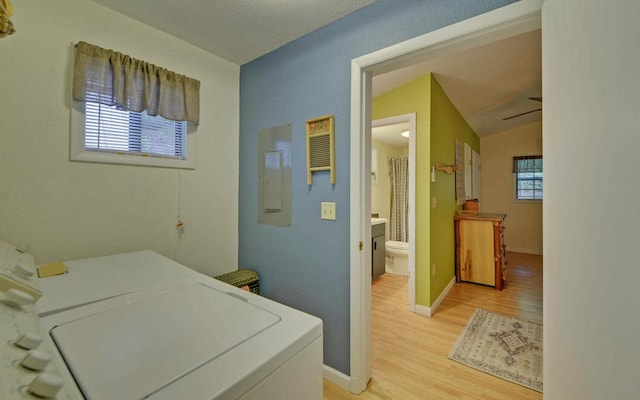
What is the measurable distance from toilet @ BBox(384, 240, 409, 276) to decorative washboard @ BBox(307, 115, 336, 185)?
245 cm

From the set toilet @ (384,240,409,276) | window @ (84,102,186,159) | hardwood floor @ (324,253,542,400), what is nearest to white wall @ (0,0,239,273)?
window @ (84,102,186,159)

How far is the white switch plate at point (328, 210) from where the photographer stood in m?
1.66

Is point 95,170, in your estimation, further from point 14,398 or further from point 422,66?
point 422,66

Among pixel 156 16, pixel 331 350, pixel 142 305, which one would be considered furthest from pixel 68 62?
pixel 331 350

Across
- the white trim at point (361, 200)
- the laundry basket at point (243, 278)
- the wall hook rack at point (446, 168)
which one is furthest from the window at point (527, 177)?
the laundry basket at point (243, 278)

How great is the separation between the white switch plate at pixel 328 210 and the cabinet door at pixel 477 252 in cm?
256

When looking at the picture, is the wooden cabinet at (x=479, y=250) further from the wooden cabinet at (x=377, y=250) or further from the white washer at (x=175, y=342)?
the white washer at (x=175, y=342)

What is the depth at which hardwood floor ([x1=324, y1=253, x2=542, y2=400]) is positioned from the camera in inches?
61.5

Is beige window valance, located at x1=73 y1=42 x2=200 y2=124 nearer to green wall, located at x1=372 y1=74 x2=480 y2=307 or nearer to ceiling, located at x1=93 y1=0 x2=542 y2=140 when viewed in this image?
ceiling, located at x1=93 y1=0 x2=542 y2=140

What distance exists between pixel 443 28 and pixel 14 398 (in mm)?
1809

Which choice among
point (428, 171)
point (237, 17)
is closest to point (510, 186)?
point (428, 171)

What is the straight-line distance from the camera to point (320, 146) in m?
1.71

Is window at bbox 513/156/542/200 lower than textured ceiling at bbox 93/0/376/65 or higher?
lower

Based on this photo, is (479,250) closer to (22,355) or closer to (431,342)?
(431,342)
